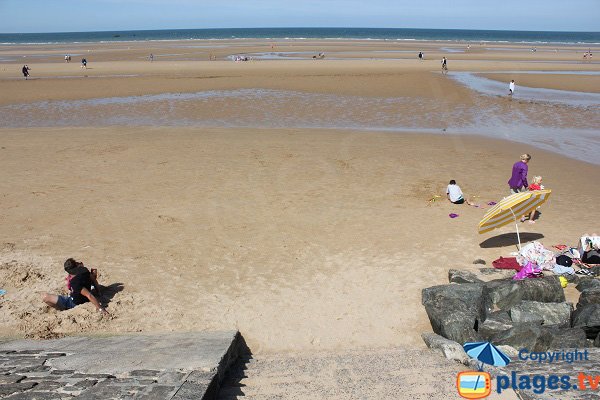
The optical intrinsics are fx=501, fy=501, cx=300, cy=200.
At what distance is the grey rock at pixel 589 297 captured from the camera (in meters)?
8.55

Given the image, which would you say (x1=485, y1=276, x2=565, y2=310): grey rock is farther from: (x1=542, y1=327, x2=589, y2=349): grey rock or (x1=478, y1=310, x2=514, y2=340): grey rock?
(x1=542, y1=327, x2=589, y2=349): grey rock

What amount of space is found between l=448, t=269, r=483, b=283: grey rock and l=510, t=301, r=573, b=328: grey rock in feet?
3.79

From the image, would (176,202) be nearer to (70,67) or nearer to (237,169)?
A: (237,169)

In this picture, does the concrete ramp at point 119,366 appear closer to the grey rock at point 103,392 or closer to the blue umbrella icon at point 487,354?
the grey rock at point 103,392

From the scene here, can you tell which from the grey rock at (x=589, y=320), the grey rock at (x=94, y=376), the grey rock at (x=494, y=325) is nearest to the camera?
the grey rock at (x=94, y=376)

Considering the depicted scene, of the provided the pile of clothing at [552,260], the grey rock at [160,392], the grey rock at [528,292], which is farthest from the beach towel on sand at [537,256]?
the grey rock at [160,392]

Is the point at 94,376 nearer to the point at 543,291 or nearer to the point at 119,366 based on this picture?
the point at 119,366

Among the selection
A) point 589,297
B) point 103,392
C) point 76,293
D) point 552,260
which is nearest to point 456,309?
point 589,297

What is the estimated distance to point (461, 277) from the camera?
9883mm

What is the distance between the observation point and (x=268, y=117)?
27656 mm

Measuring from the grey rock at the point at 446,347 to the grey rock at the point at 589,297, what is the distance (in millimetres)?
2734

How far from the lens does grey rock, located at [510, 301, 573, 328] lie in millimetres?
8477

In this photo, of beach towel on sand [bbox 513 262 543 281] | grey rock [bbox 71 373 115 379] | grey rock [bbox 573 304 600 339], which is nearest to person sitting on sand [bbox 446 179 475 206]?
beach towel on sand [bbox 513 262 543 281]

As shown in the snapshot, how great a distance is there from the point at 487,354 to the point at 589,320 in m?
2.16
